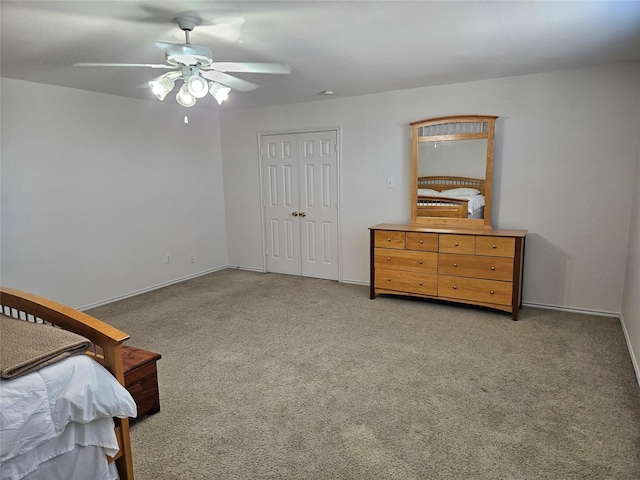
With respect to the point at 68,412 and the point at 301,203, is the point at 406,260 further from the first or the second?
the point at 68,412

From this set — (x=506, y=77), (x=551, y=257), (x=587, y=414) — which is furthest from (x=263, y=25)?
(x=551, y=257)

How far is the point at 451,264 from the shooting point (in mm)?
4066

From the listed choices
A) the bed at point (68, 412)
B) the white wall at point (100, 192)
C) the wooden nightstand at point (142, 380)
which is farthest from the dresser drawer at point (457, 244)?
the white wall at point (100, 192)

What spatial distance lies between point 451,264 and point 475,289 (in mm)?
323

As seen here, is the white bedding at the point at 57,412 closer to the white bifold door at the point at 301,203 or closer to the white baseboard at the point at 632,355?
the white baseboard at the point at 632,355

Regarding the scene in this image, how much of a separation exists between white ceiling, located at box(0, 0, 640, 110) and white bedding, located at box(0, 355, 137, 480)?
1854 mm

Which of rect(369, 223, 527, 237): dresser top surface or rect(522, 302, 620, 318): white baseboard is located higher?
rect(369, 223, 527, 237): dresser top surface

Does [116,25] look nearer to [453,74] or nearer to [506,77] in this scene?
[453,74]

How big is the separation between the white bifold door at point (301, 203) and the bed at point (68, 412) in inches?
145

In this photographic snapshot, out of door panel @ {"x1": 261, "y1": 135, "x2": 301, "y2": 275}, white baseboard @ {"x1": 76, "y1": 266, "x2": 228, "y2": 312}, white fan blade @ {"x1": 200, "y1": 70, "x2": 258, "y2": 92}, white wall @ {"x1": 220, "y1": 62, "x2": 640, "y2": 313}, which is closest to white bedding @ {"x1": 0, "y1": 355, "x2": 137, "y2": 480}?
white fan blade @ {"x1": 200, "y1": 70, "x2": 258, "y2": 92}

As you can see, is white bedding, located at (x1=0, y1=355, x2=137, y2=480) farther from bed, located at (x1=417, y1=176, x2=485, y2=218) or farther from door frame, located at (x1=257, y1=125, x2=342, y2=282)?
door frame, located at (x1=257, y1=125, x2=342, y2=282)

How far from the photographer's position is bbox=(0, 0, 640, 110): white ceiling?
89.0 inches

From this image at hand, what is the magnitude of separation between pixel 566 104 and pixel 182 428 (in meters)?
4.11

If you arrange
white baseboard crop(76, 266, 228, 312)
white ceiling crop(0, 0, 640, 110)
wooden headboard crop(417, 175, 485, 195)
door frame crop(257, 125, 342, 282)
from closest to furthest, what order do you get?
1. white ceiling crop(0, 0, 640, 110)
2. wooden headboard crop(417, 175, 485, 195)
3. white baseboard crop(76, 266, 228, 312)
4. door frame crop(257, 125, 342, 282)
